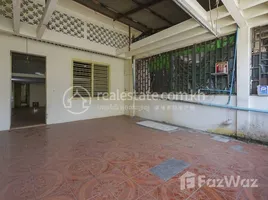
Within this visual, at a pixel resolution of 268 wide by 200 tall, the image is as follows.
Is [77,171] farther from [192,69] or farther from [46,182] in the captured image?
[192,69]

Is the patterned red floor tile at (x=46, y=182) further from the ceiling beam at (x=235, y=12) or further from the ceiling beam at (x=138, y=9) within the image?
the ceiling beam at (x=138, y=9)

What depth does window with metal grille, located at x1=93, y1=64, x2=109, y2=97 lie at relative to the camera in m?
6.03

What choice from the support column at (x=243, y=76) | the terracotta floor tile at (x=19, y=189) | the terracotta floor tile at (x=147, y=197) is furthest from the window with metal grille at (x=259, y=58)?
the terracotta floor tile at (x=19, y=189)

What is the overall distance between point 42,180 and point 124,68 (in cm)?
577

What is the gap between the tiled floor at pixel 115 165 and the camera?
5.21 feet

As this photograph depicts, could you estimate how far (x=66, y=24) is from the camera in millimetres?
4668

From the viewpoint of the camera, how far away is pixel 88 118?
588 cm

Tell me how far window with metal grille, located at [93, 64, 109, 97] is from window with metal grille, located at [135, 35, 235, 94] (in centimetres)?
173

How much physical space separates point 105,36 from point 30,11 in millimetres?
2406

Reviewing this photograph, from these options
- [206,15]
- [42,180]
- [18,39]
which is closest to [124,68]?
[18,39]

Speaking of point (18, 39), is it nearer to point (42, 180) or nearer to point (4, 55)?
point (4, 55)

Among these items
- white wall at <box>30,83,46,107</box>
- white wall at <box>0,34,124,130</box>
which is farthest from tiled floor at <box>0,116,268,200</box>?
white wall at <box>30,83,46,107</box>

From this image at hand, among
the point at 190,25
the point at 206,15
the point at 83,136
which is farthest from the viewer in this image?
the point at 83,136

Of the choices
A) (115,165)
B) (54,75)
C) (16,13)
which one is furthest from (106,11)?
(115,165)
